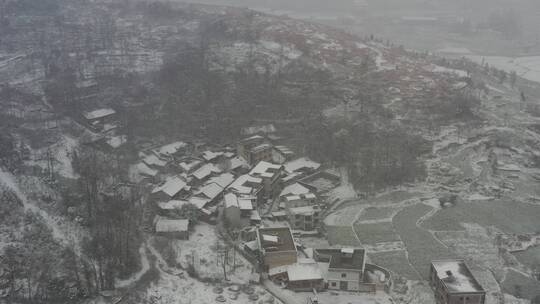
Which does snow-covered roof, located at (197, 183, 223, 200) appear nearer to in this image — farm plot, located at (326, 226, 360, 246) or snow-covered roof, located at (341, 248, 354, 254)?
farm plot, located at (326, 226, 360, 246)

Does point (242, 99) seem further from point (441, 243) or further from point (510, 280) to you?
point (510, 280)

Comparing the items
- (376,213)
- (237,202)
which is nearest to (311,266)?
(237,202)

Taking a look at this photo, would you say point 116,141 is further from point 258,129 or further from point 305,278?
point 305,278

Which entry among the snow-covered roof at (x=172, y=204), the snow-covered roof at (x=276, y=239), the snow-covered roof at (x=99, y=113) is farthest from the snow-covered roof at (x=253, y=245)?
the snow-covered roof at (x=99, y=113)

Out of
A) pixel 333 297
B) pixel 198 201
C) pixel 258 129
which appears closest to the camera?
pixel 333 297

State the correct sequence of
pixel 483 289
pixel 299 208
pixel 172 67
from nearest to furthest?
1. pixel 483 289
2. pixel 299 208
3. pixel 172 67

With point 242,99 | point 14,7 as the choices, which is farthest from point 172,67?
point 14,7
